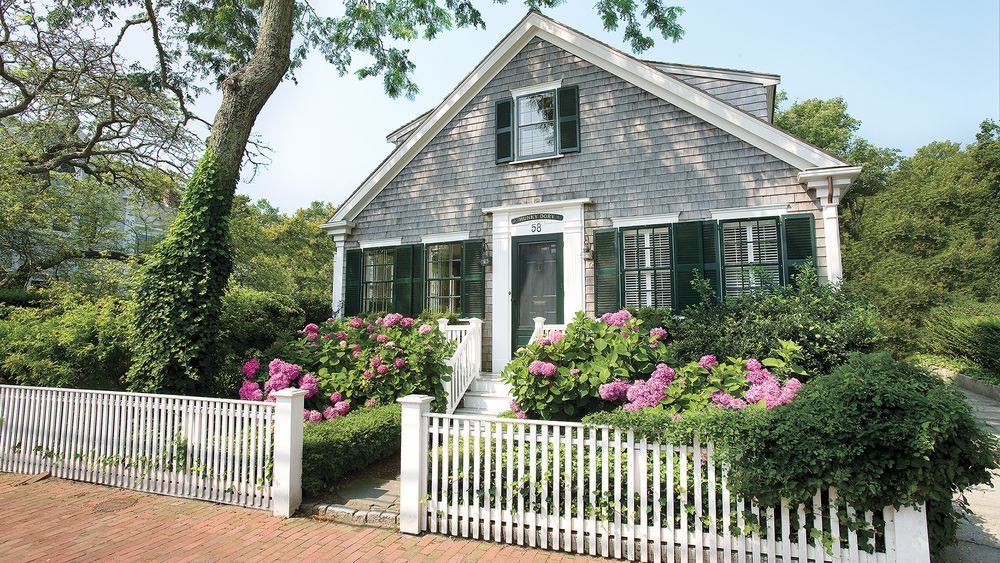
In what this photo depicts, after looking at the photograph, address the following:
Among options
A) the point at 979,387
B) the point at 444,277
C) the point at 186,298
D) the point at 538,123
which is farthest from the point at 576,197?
the point at 979,387

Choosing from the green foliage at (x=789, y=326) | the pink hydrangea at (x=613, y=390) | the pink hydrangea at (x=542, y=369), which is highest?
the green foliage at (x=789, y=326)

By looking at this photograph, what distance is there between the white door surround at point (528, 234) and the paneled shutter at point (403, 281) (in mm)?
1806

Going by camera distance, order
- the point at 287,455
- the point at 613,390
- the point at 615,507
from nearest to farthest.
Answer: the point at 615,507
the point at 287,455
the point at 613,390

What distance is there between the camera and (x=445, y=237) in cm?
970

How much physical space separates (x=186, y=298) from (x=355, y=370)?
91.6 inches

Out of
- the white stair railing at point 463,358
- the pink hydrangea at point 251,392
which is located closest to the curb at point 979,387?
the white stair railing at point 463,358

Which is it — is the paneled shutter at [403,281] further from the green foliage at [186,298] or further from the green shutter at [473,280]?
the green foliage at [186,298]

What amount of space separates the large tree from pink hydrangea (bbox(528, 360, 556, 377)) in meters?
4.23

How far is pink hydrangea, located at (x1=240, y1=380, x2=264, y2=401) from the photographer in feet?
21.0

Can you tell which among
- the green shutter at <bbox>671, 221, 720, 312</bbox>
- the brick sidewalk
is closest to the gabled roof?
the green shutter at <bbox>671, 221, 720, 312</bbox>

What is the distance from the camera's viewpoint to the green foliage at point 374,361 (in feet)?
22.2

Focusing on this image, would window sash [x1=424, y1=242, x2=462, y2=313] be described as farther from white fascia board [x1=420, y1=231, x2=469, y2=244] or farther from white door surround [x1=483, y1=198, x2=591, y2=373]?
white door surround [x1=483, y1=198, x2=591, y2=373]

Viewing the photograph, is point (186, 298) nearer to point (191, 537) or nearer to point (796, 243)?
point (191, 537)

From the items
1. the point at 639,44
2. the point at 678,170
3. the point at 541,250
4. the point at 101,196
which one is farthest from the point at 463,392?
the point at 101,196
